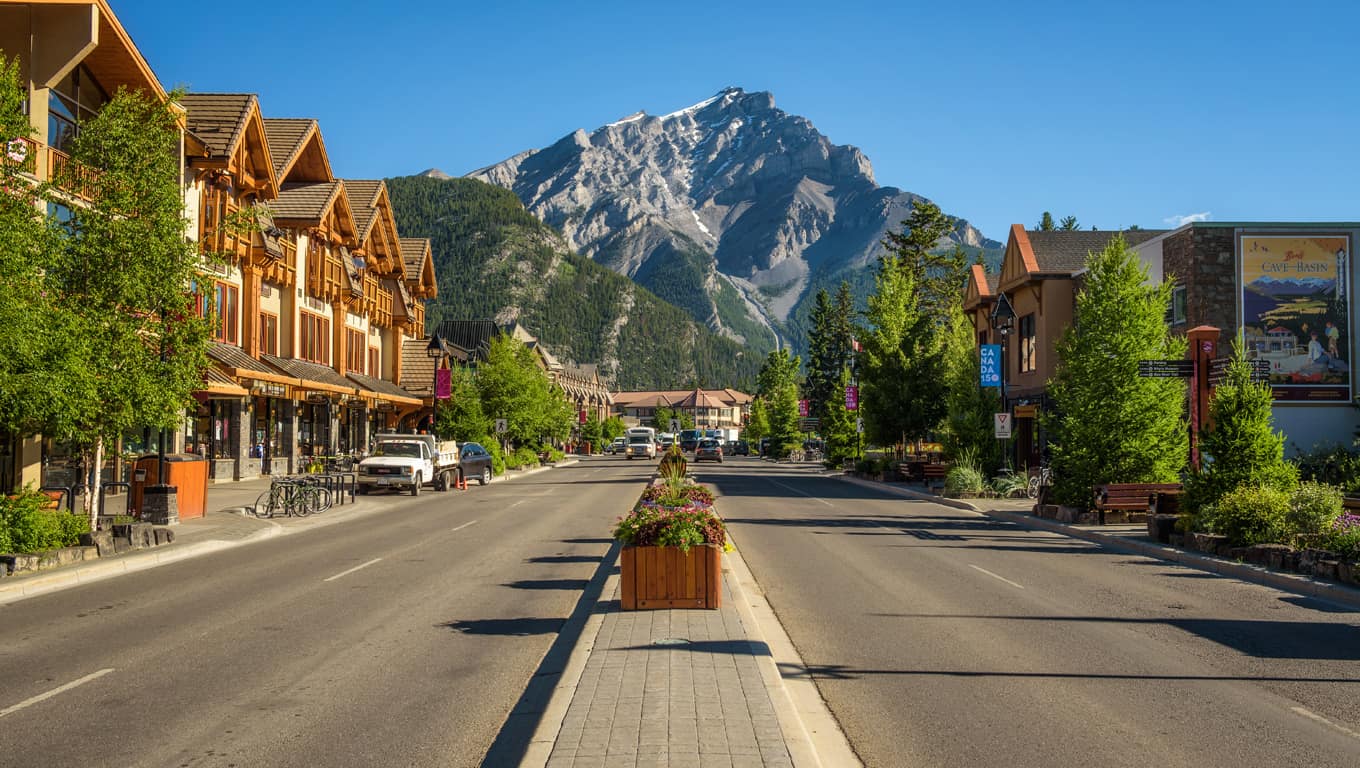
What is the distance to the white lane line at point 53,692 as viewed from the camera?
7734 mm

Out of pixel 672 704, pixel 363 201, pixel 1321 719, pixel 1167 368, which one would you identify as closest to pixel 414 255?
pixel 363 201

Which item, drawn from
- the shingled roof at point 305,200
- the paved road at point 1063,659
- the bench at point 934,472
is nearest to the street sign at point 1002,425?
the bench at point 934,472

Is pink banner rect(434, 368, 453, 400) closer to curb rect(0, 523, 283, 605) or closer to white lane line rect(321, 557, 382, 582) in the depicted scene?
curb rect(0, 523, 283, 605)

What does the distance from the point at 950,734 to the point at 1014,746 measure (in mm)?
426

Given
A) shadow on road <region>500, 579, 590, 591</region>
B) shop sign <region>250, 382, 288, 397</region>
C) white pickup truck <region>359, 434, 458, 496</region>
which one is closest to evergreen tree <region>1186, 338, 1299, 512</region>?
shadow on road <region>500, 579, 590, 591</region>

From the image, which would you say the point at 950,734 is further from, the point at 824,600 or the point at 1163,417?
the point at 1163,417

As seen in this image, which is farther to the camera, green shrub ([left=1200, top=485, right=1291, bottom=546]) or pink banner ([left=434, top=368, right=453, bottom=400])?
pink banner ([left=434, top=368, right=453, bottom=400])

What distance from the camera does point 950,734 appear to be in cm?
712

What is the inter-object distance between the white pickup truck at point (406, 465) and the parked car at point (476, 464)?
278 centimetres

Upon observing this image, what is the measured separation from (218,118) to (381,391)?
19.3m

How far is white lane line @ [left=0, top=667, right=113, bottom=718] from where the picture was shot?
773 centimetres

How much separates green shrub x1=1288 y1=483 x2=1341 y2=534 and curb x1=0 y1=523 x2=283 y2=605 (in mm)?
17214

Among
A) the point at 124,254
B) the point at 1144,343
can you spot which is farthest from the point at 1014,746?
the point at 1144,343

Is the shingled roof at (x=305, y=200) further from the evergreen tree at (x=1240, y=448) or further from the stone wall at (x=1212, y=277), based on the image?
the evergreen tree at (x=1240, y=448)
